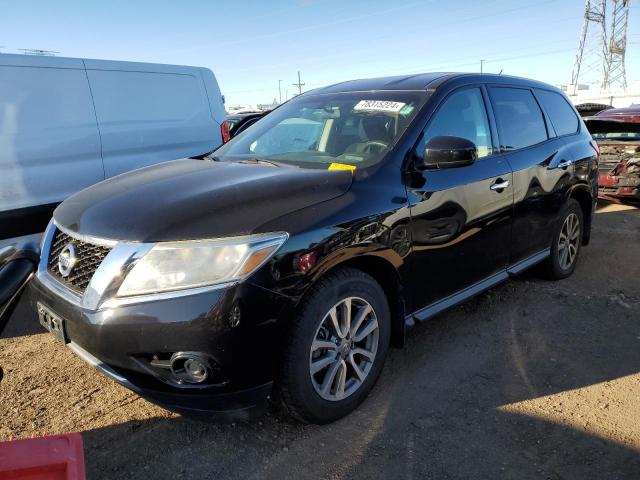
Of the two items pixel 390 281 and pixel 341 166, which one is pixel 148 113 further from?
pixel 390 281

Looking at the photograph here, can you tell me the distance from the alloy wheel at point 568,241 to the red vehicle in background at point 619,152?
3290 mm

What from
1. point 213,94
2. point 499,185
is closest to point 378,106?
point 499,185

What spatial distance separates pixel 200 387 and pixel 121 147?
346cm

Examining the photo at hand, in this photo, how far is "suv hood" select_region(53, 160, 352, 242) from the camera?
2.23 meters

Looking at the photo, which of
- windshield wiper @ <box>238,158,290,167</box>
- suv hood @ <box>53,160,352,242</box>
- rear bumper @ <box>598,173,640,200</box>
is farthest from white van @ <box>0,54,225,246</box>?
rear bumper @ <box>598,173,640,200</box>

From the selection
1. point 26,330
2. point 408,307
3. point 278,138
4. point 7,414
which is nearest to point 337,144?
point 278,138

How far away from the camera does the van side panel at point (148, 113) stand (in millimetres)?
4867

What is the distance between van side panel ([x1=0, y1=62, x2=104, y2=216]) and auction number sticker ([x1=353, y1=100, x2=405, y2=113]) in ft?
8.90

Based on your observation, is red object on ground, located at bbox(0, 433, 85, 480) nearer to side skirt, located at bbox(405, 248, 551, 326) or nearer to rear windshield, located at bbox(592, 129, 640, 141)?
side skirt, located at bbox(405, 248, 551, 326)

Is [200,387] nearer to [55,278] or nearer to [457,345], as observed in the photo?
[55,278]

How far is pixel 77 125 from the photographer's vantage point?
15.2 feet

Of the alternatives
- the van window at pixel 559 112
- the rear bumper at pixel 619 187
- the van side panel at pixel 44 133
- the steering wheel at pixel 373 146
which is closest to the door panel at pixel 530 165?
the van window at pixel 559 112

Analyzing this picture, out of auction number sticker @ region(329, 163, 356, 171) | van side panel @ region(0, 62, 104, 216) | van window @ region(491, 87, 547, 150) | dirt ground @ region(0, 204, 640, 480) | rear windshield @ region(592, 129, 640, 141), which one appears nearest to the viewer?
dirt ground @ region(0, 204, 640, 480)

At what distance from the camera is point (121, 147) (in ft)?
16.3
